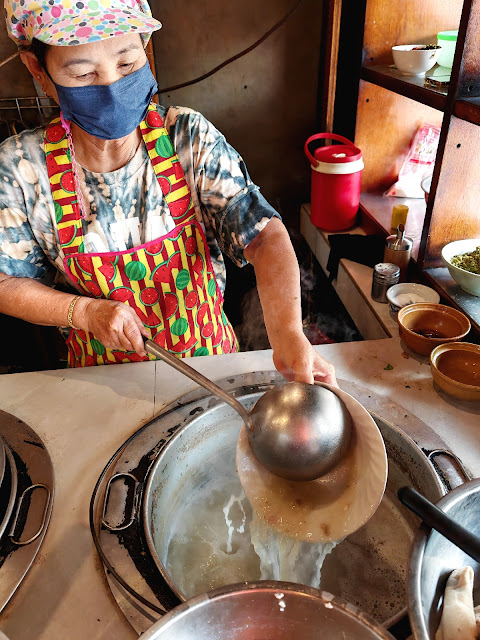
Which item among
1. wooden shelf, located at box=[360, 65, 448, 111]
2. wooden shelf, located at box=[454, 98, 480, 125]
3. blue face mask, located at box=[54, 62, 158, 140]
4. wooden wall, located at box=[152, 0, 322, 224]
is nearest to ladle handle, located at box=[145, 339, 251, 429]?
blue face mask, located at box=[54, 62, 158, 140]

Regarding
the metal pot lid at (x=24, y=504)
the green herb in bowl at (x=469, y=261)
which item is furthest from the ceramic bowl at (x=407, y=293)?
the metal pot lid at (x=24, y=504)

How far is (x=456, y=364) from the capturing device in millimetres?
1604

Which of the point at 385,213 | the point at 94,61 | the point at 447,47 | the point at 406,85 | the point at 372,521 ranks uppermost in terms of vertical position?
the point at 94,61

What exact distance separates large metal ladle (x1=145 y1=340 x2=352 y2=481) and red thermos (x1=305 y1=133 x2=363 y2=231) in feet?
6.24

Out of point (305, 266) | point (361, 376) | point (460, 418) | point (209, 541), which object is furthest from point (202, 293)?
point (305, 266)

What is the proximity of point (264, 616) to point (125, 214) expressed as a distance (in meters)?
1.33

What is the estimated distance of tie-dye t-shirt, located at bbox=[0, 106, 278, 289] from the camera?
5.28ft

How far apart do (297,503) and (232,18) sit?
113 inches

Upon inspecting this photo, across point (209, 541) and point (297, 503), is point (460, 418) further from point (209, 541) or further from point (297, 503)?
point (209, 541)

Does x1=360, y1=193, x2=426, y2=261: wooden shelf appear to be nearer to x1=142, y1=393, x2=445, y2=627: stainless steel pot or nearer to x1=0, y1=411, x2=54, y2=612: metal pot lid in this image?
x1=142, y1=393, x2=445, y2=627: stainless steel pot

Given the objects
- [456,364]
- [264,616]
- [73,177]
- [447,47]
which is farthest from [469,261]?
[264,616]

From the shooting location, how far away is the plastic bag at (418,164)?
2.80m

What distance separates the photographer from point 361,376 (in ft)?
5.32

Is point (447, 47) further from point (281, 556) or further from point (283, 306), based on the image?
point (281, 556)
